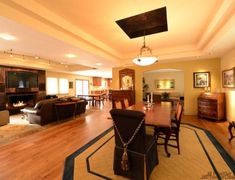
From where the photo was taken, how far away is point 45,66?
7.10 meters

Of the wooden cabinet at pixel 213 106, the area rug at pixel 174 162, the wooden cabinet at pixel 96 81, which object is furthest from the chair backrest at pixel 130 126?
the wooden cabinet at pixel 96 81

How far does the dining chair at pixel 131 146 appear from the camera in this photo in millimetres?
1678

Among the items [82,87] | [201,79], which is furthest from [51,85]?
[201,79]

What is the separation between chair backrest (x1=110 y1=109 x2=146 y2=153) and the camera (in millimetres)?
1637

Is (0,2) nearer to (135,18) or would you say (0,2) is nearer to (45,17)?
(45,17)

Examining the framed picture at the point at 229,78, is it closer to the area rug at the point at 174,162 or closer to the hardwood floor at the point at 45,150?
the hardwood floor at the point at 45,150

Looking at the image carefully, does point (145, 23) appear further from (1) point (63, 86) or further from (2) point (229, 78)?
(1) point (63, 86)

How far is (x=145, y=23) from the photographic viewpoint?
3.22 meters

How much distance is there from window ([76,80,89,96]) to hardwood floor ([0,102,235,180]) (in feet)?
25.3

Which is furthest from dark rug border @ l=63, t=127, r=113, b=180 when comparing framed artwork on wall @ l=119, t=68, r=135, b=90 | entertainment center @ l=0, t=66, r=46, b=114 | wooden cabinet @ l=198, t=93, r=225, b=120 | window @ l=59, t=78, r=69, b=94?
window @ l=59, t=78, r=69, b=94

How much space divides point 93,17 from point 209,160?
3.72 meters

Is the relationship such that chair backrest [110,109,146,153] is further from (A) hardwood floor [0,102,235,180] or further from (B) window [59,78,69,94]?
(B) window [59,78,69,94]

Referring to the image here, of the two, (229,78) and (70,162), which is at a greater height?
(229,78)

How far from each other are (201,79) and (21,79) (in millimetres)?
9069
